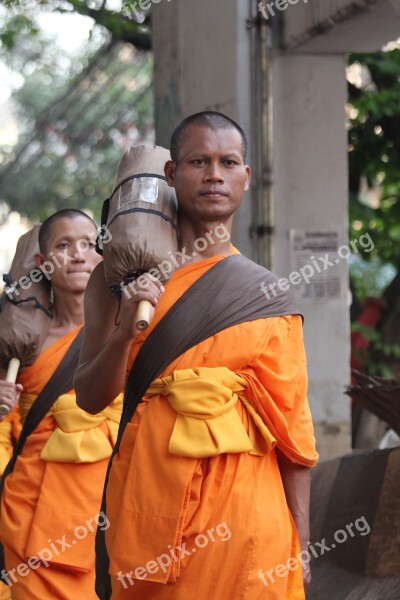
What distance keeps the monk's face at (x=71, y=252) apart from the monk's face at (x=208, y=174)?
6.16 ft

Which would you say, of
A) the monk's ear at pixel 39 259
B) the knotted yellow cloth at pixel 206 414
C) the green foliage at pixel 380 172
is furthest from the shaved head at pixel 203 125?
the green foliage at pixel 380 172

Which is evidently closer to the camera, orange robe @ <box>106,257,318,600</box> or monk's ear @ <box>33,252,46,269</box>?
orange robe @ <box>106,257,318,600</box>

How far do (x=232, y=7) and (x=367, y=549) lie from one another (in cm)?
369

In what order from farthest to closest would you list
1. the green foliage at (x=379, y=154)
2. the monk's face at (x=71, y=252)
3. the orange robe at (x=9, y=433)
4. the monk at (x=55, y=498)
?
the green foliage at (x=379, y=154) < the orange robe at (x=9, y=433) < the monk's face at (x=71, y=252) < the monk at (x=55, y=498)

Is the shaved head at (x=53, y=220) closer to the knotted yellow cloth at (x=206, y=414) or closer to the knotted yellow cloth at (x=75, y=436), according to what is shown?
the knotted yellow cloth at (x=75, y=436)

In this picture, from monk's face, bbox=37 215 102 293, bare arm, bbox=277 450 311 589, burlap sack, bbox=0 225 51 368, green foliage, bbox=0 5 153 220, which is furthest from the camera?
green foliage, bbox=0 5 153 220

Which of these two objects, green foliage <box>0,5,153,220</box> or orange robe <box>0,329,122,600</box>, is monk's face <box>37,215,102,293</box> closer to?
orange robe <box>0,329,122,600</box>

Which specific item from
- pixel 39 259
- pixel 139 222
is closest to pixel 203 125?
pixel 139 222

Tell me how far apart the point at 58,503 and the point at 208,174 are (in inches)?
82.8

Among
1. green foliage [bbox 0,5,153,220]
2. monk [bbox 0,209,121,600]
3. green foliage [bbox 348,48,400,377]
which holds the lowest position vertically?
monk [bbox 0,209,121,600]

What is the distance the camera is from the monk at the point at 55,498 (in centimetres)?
473

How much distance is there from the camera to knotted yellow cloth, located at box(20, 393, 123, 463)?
4.82 m

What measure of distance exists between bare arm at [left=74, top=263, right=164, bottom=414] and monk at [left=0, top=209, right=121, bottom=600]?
1.23 meters

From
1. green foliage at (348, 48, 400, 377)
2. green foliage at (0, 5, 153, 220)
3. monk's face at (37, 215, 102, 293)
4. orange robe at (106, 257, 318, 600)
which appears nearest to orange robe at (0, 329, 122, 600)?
monk's face at (37, 215, 102, 293)
